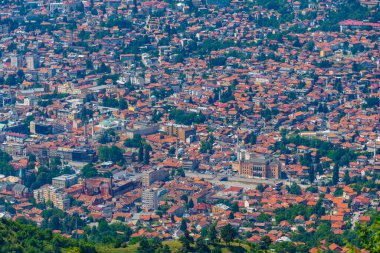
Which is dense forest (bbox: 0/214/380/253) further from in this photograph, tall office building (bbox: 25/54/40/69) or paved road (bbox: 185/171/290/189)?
tall office building (bbox: 25/54/40/69)

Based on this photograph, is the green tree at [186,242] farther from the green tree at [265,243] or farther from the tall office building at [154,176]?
the tall office building at [154,176]

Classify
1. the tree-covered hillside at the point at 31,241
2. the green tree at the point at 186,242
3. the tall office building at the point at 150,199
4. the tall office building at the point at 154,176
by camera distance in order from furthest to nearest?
1. the tall office building at the point at 154,176
2. the tall office building at the point at 150,199
3. the green tree at the point at 186,242
4. the tree-covered hillside at the point at 31,241

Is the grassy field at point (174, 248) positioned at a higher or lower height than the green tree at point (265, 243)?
lower

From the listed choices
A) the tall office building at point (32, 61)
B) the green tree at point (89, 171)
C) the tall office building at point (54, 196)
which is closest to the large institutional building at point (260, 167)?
the green tree at point (89, 171)

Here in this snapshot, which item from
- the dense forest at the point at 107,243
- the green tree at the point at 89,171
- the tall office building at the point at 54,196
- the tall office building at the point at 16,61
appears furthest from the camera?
the tall office building at the point at 16,61

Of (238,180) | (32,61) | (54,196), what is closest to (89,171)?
(54,196)

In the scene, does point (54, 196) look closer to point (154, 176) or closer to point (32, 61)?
point (154, 176)

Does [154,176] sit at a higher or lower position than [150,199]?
lower

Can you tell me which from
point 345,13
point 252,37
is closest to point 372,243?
point 252,37
